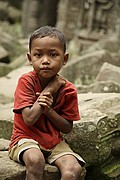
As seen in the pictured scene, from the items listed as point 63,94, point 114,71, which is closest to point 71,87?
point 63,94

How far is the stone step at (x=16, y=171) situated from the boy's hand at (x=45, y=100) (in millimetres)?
422

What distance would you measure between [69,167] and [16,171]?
1.21 feet

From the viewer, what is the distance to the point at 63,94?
308cm

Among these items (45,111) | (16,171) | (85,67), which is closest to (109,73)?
(85,67)

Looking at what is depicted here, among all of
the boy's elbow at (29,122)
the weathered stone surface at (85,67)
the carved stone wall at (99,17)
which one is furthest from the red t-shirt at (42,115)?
the carved stone wall at (99,17)

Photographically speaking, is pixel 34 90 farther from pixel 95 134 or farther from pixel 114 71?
pixel 114 71

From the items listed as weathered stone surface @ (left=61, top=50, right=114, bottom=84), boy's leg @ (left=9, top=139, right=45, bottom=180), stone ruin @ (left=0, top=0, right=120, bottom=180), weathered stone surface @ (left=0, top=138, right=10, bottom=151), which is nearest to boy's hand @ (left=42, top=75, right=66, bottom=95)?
boy's leg @ (left=9, top=139, right=45, bottom=180)

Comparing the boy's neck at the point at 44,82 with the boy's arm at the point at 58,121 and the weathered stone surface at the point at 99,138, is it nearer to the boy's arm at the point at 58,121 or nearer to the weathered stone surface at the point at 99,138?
the boy's arm at the point at 58,121

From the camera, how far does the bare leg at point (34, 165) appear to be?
9.14 feet

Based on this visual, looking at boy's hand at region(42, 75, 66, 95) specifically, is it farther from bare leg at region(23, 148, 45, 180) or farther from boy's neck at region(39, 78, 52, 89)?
bare leg at region(23, 148, 45, 180)

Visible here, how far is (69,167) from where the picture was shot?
2.86 meters

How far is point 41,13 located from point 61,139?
1479cm

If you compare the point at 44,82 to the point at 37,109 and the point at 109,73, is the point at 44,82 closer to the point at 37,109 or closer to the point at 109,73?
the point at 37,109

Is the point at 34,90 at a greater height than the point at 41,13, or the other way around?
the point at 34,90
